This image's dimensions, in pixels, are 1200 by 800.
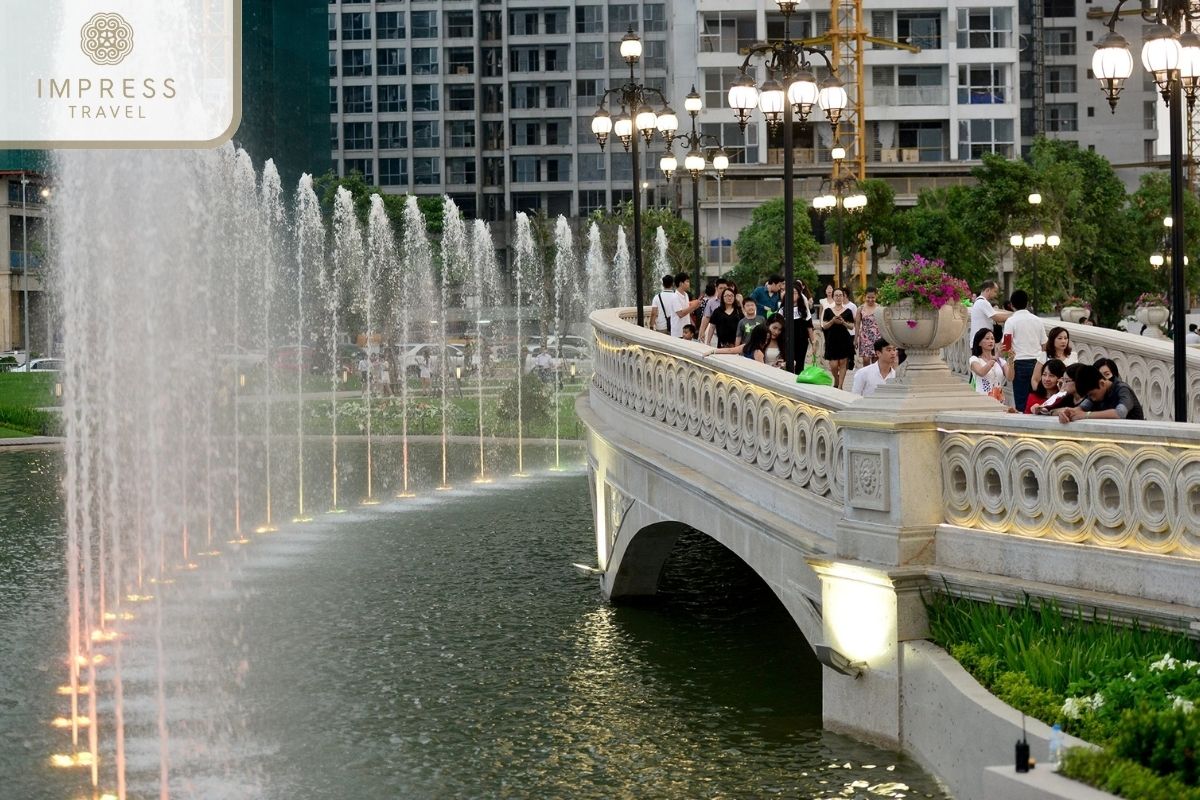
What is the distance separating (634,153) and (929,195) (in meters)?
49.7

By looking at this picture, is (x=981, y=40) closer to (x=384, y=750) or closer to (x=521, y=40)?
(x=521, y=40)

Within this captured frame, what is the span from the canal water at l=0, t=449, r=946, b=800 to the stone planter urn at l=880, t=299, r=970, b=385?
300 centimetres

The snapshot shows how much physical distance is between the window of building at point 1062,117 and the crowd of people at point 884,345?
8306cm

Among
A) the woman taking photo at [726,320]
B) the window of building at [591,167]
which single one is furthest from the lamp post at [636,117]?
the window of building at [591,167]

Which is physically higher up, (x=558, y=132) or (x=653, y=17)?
(x=653, y=17)

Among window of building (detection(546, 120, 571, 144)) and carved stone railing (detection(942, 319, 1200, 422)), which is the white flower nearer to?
carved stone railing (detection(942, 319, 1200, 422))

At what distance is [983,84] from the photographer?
86000mm

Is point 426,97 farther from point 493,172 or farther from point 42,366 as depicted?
point 42,366

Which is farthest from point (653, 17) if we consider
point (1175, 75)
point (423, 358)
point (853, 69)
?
point (1175, 75)

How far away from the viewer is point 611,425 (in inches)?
854

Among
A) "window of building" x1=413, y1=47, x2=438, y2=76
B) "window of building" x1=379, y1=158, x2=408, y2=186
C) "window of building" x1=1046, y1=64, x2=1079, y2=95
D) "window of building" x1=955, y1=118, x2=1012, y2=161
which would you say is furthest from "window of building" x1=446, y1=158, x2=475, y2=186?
"window of building" x1=955, y1=118, x2=1012, y2=161

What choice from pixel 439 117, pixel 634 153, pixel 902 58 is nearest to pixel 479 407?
pixel 634 153

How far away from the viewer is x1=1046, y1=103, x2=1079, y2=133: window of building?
342 feet

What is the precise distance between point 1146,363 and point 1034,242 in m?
28.9
